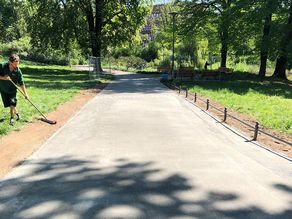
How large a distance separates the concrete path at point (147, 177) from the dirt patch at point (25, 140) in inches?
9.6

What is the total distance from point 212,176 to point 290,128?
650 cm

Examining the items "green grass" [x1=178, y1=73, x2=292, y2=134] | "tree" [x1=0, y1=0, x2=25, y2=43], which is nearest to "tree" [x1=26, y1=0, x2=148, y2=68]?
"green grass" [x1=178, y1=73, x2=292, y2=134]

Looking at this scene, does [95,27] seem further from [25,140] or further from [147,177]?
[147,177]

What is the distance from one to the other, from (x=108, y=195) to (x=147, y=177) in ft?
3.42

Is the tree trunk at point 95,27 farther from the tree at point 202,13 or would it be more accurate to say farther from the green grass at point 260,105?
the green grass at point 260,105

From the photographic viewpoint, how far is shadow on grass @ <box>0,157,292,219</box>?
4719 millimetres

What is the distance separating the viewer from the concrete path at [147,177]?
4.86 m

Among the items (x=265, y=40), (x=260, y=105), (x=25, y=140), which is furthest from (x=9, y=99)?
(x=265, y=40)

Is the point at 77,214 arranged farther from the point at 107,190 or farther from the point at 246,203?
the point at 246,203

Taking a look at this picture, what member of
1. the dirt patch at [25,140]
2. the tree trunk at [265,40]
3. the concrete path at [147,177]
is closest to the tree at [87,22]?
the tree trunk at [265,40]

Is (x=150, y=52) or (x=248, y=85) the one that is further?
(x=150, y=52)

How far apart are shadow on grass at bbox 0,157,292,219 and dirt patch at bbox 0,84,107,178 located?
0.59m

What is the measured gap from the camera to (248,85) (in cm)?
2633

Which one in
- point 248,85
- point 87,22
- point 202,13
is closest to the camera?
point 248,85
